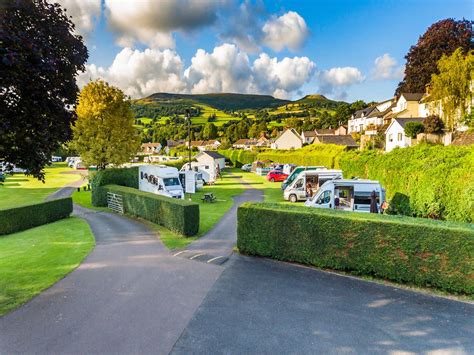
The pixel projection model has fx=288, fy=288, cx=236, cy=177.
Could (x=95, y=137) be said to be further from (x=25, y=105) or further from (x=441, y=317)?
(x=441, y=317)

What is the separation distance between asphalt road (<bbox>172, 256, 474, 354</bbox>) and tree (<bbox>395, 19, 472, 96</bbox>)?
58371 millimetres

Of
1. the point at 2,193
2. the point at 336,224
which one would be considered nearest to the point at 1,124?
the point at 336,224

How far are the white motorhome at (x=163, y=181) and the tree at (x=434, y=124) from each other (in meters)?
34.0

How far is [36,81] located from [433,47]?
65.8m

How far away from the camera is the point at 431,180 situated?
14352mm

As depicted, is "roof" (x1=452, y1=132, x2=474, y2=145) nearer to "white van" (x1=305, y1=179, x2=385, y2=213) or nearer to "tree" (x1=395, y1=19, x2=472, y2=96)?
"white van" (x1=305, y1=179, x2=385, y2=213)

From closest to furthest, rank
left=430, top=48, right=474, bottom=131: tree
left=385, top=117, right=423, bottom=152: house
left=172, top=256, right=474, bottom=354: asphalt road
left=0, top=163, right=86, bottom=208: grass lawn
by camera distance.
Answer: left=172, top=256, right=474, bottom=354: asphalt road → left=0, top=163, right=86, bottom=208: grass lawn → left=430, top=48, right=474, bottom=131: tree → left=385, top=117, right=423, bottom=152: house

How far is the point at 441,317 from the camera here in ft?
21.6

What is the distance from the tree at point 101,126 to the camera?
85.5 feet

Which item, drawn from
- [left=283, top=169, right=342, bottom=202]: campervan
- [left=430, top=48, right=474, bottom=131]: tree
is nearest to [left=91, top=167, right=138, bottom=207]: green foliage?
[left=283, top=169, right=342, bottom=202]: campervan

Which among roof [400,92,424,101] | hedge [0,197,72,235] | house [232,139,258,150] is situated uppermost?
roof [400,92,424,101]

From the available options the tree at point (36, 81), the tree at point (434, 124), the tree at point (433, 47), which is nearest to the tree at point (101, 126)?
the tree at point (36, 81)

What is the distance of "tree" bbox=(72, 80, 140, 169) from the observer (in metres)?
26.0

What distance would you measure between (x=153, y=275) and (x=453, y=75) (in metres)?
39.2
